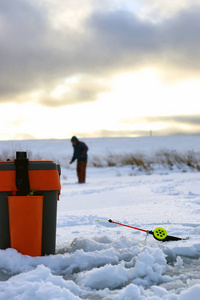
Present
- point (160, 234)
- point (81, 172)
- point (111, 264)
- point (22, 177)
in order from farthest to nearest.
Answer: point (81, 172), point (160, 234), point (22, 177), point (111, 264)

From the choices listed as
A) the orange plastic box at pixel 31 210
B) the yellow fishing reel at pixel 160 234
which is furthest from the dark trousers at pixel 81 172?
the orange plastic box at pixel 31 210

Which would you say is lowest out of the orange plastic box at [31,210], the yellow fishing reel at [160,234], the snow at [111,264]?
the snow at [111,264]

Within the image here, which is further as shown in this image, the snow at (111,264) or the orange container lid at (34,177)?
the orange container lid at (34,177)

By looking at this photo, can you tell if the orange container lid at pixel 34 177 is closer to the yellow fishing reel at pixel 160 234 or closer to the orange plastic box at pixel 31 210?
the orange plastic box at pixel 31 210

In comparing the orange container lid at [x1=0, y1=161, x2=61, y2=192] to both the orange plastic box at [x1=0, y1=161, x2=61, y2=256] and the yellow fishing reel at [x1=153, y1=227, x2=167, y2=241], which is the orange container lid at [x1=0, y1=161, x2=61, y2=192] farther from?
the yellow fishing reel at [x1=153, y1=227, x2=167, y2=241]

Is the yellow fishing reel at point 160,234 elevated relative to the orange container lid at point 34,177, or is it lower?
lower

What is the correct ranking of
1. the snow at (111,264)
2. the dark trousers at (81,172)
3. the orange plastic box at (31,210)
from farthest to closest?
the dark trousers at (81,172) < the orange plastic box at (31,210) < the snow at (111,264)

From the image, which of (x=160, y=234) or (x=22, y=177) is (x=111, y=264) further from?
(x=22, y=177)

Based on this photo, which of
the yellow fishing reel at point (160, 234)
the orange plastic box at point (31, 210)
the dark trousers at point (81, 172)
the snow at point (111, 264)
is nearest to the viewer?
the snow at point (111, 264)

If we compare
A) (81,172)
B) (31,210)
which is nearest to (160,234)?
(31,210)

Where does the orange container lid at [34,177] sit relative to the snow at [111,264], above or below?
above

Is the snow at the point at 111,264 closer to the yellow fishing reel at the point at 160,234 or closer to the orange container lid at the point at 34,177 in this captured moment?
the yellow fishing reel at the point at 160,234

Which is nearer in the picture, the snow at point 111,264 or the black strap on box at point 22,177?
the snow at point 111,264

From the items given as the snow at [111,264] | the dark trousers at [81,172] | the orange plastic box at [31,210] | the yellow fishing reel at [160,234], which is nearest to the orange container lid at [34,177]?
the orange plastic box at [31,210]
